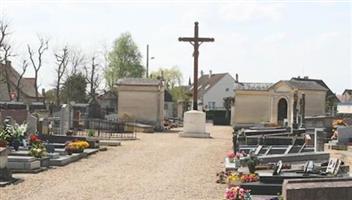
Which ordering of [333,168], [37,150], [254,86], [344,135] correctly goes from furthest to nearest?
1. [254,86]
2. [344,135]
3. [37,150]
4. [333,168]

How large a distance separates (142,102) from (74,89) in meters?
22.8

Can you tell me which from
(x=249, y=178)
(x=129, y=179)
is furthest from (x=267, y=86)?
(x=249, y=178)

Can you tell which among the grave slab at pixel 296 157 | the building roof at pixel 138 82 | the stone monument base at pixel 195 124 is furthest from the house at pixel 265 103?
the grave slab at pixel 296 157

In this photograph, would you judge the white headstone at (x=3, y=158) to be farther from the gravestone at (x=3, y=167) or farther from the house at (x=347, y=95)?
the house at (x=347, y=95)

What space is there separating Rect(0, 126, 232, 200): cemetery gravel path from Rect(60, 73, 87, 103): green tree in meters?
44.5

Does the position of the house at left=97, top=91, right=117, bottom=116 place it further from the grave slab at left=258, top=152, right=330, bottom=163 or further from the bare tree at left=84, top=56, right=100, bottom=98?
the grave slab at left=258, top=152, right=330, bottom=163

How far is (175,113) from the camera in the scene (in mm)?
82688

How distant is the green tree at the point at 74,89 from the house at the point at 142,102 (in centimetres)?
2045

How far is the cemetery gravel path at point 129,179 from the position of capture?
12992 millimetres

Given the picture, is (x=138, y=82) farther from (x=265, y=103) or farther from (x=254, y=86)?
(x=254, y=86)

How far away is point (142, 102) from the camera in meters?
46.9

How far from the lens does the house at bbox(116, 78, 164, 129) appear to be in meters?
46.6

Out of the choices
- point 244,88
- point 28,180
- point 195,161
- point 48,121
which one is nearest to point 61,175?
point 28,180

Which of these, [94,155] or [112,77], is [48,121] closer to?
[94,155]
